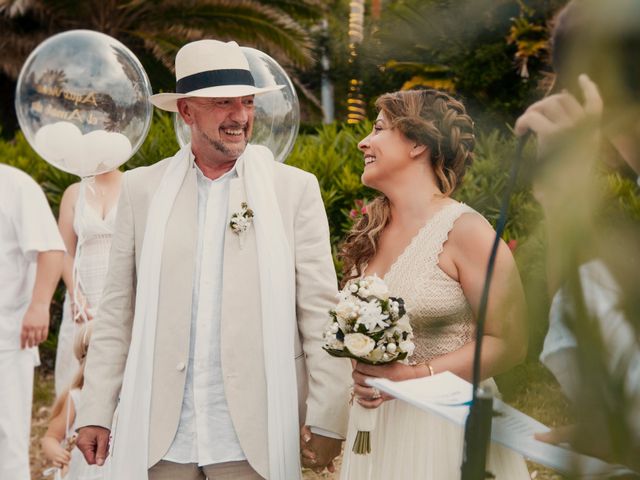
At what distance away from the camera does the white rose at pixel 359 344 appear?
2.74 m

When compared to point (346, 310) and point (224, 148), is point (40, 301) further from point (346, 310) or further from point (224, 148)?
point (346, 310)

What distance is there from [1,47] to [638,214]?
16439 mm

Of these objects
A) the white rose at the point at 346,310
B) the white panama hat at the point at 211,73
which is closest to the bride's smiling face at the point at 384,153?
the white panama hat at the point at 211,73

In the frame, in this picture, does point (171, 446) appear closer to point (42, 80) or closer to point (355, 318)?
point (355, 318)

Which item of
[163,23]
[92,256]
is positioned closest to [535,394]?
[92,256]

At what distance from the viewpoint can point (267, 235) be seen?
319 centimetres

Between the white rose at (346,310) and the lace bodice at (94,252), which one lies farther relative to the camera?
the lace bodice at (94,252)

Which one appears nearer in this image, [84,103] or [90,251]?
[84,103]

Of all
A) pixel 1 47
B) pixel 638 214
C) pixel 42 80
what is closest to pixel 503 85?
pixel 638 214

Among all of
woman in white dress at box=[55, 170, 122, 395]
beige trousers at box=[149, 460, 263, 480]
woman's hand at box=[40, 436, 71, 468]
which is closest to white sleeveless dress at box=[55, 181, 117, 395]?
woman in white dress at box=[55, 170, 122, 395]

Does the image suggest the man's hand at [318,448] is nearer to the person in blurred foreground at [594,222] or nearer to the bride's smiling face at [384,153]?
the bride's smiling face at [384,153]

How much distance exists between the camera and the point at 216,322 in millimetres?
3164

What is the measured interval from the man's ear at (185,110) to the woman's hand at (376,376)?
1229 mm

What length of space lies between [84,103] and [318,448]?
2.50 metres
